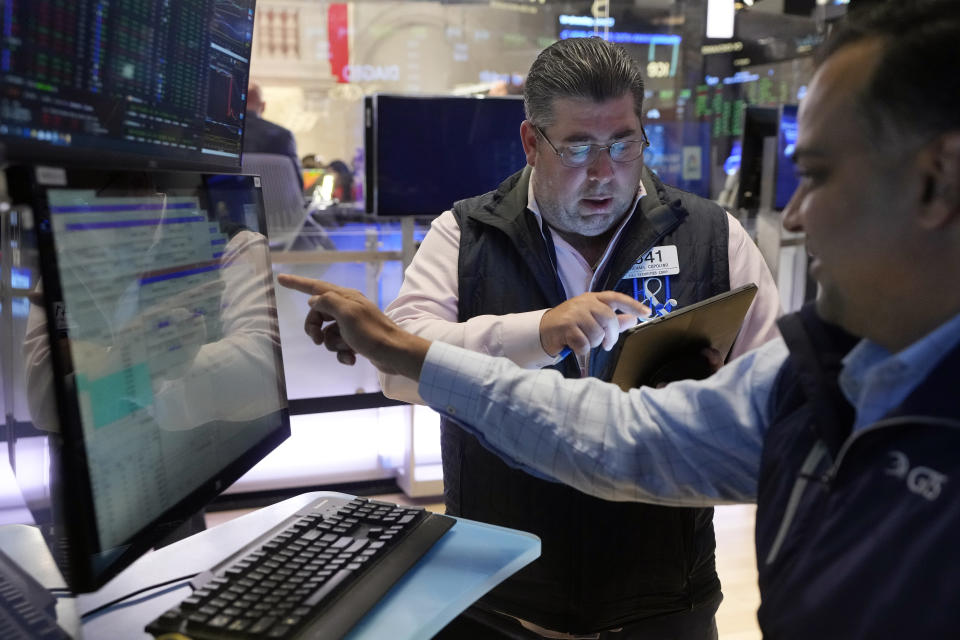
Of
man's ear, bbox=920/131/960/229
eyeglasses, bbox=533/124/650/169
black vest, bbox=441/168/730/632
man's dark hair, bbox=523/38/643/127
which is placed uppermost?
man's dark hair, bbox=523/38/643/127

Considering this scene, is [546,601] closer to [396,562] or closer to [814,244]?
[396,562]

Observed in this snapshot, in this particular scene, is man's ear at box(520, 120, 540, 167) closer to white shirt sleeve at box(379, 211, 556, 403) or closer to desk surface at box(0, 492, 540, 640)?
white shirt sleeve at box(379, 211, 556, 403)

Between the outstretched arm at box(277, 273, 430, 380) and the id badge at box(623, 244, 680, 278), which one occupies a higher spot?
the id badge at box(623, 244, 680, 278)

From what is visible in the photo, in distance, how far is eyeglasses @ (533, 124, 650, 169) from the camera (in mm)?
1646

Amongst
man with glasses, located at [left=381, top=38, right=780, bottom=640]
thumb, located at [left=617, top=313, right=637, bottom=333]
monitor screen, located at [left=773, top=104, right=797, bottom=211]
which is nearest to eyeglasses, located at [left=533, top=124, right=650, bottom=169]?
man with glasses, located at [left=381, top=38, right=780, bottom=640]

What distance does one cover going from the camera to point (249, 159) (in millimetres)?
3697

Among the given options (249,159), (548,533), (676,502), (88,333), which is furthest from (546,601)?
(249,159)

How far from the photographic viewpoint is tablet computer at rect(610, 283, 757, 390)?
1223 millimetres

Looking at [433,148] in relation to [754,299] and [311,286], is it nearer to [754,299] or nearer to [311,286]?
[754,299]

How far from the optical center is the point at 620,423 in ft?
3.65

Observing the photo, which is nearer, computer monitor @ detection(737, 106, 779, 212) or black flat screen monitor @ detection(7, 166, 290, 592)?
black flat screen monitor @ detection(7, 166, 290, 592)

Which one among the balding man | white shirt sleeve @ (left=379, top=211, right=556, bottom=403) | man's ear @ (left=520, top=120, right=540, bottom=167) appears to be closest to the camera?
white shirt sleeve @ (left=379, top=211, right=556, bottom=403)

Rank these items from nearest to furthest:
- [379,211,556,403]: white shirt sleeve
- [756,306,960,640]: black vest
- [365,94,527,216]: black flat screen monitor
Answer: [756,306,960,640]: black vest
[379,211,556,403]: white shirt sleeve
[365,94,527,216]: black flat screen monitor

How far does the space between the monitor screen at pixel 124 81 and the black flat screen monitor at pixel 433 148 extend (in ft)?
6.79
